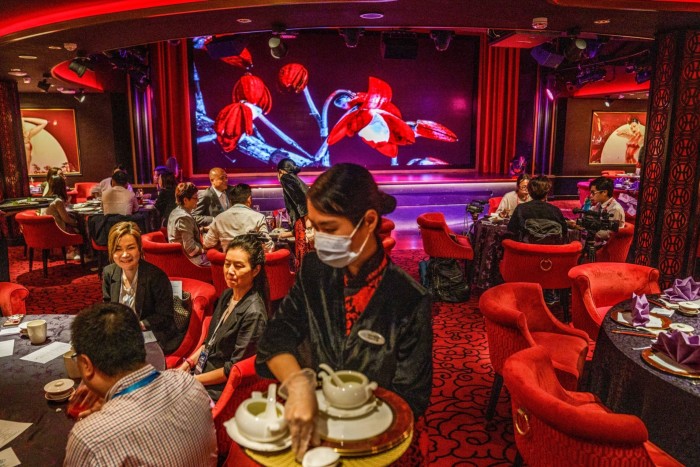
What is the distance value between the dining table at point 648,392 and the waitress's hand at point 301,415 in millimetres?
1623

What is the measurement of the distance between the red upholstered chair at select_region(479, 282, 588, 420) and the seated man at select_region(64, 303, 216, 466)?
5.46 feet

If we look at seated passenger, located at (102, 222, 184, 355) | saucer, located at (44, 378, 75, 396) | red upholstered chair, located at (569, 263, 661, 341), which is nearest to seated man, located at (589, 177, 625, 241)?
red upholstered chair, located at (569, 263, 661, 341)

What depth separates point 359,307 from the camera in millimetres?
1221

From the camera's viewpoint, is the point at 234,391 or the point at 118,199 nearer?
the point at 234,391

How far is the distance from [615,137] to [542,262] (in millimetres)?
10730

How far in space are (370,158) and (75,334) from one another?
10473 millimetres

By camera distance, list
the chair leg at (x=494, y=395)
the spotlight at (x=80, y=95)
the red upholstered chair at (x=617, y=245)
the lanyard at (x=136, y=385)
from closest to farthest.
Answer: the lanyard at (x=136, y=385), the chair leg at (x=494, y=395), the red upholstered chair at (x=617, y=245), the spotlight at (x=80, y=95)

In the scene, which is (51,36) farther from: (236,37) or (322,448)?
(322,448)

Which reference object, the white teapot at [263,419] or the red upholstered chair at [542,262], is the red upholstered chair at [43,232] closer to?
the red upholstered chair at [542,262]

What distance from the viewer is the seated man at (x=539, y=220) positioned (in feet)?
15.2

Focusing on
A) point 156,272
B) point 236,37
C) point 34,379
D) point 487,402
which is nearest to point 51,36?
point 236,37

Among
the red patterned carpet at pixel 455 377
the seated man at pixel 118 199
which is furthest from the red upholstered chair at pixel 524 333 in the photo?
the seated man at pixel 118 199

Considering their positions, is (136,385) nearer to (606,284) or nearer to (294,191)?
(606,284)

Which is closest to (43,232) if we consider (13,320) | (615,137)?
(13,320)
